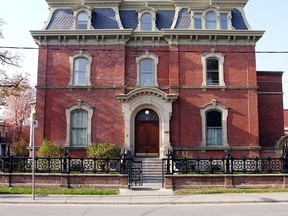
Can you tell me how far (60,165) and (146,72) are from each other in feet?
32.3

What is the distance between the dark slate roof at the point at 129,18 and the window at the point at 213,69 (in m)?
5.47

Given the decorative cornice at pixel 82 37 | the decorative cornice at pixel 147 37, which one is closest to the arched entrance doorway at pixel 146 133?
the decorative cornice at pixel 147 37

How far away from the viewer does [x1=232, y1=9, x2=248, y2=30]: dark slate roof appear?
23.6m

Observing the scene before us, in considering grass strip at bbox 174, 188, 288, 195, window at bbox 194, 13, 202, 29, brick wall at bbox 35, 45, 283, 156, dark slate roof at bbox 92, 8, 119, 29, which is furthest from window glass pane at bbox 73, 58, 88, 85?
grass strip at bbox 174, 188, 288, 195

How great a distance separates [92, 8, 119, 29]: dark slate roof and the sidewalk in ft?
44.0

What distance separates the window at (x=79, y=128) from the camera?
74.8 feet

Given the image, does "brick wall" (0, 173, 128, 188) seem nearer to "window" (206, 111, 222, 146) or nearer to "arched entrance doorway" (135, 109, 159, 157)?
"arched entrance doorway" (135, 109, 159, 157)

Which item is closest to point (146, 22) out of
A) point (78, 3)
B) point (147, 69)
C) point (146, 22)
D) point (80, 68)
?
point (146, 22)

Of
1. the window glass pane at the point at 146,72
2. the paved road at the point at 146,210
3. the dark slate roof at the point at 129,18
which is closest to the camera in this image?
the paved road at the point at 146,210

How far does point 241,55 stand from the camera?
23.2m

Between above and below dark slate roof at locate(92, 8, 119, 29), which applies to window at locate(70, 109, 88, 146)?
below

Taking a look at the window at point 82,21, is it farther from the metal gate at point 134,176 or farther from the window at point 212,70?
the metal gate at point 134,176

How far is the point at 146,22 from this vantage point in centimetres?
2405

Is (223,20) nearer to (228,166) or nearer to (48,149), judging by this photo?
(228,166)
